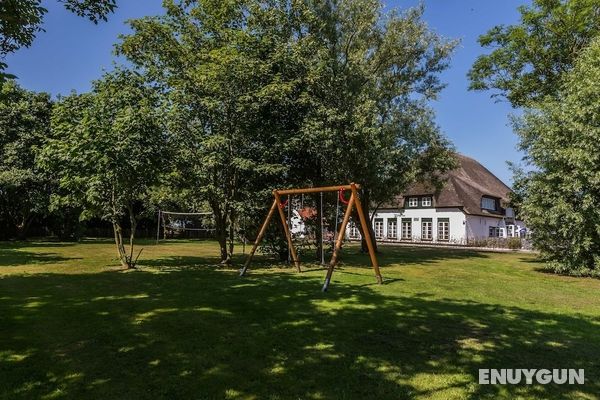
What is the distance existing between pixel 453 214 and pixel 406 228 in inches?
266

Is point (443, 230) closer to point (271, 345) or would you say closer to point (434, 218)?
point (434, 218)

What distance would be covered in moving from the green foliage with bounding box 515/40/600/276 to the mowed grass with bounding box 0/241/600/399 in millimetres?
5519

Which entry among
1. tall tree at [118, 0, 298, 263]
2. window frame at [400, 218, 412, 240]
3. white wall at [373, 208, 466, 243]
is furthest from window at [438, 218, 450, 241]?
tall tree at [118, 0, 298, 263]

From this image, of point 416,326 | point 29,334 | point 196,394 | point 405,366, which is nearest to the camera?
point 196,394

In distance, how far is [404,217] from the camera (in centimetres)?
5316

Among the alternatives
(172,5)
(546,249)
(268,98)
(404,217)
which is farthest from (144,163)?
(404,217)

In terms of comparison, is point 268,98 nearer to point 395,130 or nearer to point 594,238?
point 395,130

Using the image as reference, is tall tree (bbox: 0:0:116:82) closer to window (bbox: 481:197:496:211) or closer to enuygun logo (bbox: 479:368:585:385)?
enuygun logo (bbox: 479:368:585:385)

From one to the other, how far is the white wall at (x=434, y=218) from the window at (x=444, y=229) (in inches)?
13.7

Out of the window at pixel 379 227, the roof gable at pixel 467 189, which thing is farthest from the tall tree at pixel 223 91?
the window at pixel 379 227

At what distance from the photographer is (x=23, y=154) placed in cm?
3269

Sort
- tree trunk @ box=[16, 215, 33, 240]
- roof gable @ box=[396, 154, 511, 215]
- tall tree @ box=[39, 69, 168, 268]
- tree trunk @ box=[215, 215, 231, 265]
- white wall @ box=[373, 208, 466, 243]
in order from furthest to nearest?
roof gable @ box=[396, 154, 511, 215], white wall @ box=[373, 208, 466, 243], tree trunk @ box=[16, 215, 33, 240], tree trunk @ box=[215, 215, 231, 265], tall tree @ box=[39, 69, 168, 268]

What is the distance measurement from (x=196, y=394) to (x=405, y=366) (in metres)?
2.60

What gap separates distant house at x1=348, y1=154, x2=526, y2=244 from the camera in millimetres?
48094
